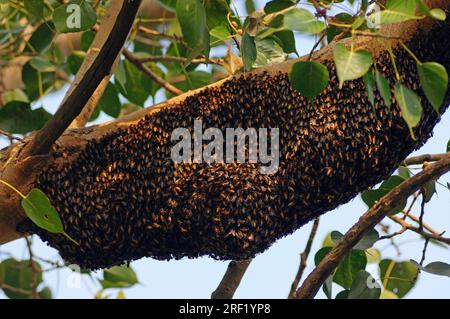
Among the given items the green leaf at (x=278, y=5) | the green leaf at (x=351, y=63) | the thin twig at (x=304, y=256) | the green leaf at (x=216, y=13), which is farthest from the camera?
the thin twig at (x=304, y=256)

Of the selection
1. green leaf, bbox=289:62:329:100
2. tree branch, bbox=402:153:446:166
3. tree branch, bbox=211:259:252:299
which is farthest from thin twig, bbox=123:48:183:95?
green leaf, bbox=289:62:329:100

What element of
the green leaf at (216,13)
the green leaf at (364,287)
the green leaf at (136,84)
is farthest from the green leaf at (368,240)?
the green leaf at (136,84)

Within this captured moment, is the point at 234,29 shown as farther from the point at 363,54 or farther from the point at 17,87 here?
the point at 17,87

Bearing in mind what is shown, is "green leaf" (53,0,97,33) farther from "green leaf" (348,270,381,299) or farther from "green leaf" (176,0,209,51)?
"green leaf" (348,270,381,299)

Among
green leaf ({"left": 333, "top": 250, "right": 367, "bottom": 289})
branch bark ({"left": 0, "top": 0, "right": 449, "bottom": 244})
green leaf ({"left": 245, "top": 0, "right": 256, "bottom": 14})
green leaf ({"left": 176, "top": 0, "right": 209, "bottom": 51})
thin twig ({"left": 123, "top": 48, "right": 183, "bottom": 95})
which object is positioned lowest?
green leaf ({"left": 333, "top": 250, "right": 367, "bottom": 289})

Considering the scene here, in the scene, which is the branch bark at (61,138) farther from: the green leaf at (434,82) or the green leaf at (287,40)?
the green leaf at (434,82)
